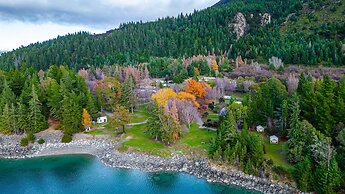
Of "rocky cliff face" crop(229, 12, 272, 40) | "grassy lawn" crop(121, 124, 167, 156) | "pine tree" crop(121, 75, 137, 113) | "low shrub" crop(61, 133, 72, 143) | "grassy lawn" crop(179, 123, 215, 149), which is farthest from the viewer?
"rocky cliff face" crop(229, 12, 272, 40)

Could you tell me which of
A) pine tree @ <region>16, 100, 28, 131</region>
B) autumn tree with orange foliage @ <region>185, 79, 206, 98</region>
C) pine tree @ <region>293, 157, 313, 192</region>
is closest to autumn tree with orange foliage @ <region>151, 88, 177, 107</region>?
autumn tree with orange foliage @ <region>185, 79, 206, 98</region>

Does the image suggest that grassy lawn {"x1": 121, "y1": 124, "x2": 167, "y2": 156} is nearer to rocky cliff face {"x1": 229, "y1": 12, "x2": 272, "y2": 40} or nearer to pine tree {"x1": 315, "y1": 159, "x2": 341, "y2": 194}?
pine tree {"x1": 315, "y1": 159, "x2": 341, "y2": 194}

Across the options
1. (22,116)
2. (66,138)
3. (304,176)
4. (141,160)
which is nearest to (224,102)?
(141,160)

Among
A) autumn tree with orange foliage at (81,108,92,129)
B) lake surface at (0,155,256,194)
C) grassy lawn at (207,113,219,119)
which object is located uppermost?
autumn tree with orange foliage at (81,108,92,129)

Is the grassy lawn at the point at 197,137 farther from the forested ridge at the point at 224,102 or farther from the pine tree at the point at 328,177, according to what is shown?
the pine tree at the point at 328,177

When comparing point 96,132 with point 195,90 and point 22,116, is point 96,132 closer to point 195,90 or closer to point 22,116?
point 22,116

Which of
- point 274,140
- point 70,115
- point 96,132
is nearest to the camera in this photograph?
point 274,140

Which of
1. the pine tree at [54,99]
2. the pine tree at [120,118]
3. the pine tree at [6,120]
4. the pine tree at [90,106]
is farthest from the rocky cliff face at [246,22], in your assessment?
the pine tree at [6,120]
